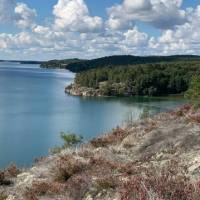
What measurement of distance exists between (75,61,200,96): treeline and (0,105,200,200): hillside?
435ft

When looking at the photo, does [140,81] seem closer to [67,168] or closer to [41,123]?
[41,123]

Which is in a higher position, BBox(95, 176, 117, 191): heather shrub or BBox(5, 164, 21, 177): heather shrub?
BBox(95, 176, 117, 191): heather shrub

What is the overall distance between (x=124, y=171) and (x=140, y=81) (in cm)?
14032

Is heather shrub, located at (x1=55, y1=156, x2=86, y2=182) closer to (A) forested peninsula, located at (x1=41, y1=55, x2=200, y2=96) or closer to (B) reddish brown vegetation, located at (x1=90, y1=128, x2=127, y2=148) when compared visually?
(B) reddish brown vegetation, located at (x1=90, y1=128, x2=127, y2=148)

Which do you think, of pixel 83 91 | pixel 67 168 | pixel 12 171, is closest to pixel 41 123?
pixel 12 171

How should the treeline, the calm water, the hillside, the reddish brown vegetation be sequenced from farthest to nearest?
the treeline < the calm water < the reddish brown vegetation < the hillside

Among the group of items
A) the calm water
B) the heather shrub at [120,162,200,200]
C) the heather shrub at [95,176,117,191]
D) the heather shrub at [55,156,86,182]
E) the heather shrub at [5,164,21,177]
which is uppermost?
the heather shrub at [120,162,200,200]

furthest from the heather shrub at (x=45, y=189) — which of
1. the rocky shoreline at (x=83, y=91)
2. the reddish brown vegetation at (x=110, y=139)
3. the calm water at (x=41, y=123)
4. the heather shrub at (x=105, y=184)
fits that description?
the rocky shoreline at (x=83, y=91)

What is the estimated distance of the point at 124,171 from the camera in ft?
28.9

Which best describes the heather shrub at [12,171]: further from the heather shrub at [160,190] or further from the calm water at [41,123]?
the calm water at [41,123]

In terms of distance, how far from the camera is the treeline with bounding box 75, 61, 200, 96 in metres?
146

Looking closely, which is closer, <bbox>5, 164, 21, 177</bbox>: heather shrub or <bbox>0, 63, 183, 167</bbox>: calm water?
<bbox>5, 164, 21, 177</bbox>: heather shrub

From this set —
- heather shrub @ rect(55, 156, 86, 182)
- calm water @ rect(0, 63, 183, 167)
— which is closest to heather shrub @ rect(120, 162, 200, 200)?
heather shrub @ rect(55, 156, 86, 182)

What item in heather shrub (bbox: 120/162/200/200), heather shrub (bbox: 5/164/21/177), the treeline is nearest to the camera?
heather shrub (bbox: 120/162/200/200)
